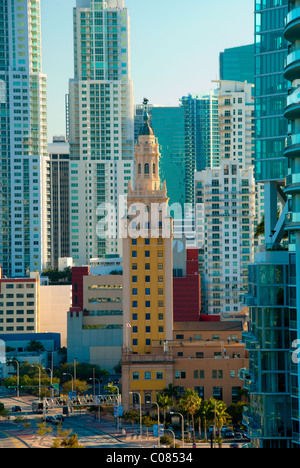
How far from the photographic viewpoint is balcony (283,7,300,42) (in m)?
55.3

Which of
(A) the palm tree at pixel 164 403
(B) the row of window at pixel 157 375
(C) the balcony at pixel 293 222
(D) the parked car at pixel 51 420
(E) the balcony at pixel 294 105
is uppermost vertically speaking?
(E) the balcony at pixel 294 105

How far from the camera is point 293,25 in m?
55.6

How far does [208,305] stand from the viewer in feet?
592

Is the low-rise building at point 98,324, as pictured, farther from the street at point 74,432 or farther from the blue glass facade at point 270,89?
the blue glass facade at point 270,89

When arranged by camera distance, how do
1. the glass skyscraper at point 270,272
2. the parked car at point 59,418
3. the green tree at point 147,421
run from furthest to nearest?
the parked car at point 59,418 → the green tree at point 147,421 → the glass skyscraper at point 270,272

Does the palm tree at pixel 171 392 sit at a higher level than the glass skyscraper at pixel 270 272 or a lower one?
lower

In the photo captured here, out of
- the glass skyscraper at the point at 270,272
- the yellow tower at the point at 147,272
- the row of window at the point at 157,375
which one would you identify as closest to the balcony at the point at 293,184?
the glass skyscraper at the point at 270,272

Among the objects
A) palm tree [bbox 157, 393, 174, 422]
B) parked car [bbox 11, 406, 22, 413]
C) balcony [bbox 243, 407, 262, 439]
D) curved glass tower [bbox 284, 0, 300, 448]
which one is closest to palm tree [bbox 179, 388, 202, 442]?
palm tree [bbox 157, 393, 174, 422]

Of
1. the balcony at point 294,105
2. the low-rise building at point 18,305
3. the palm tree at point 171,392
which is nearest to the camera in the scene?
the balcony at point 294,105

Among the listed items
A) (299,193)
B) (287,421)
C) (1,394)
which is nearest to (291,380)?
(287,421)

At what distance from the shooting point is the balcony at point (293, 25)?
55.3m

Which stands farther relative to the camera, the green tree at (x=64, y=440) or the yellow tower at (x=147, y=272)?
the yellow tower at (x=147, y=272)

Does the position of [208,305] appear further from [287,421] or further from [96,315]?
[287,421]

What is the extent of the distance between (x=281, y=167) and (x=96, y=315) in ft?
283
